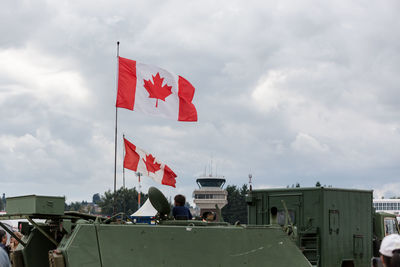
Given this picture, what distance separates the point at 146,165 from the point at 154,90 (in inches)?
113

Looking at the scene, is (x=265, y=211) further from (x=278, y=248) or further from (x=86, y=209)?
(x=86, y=209)

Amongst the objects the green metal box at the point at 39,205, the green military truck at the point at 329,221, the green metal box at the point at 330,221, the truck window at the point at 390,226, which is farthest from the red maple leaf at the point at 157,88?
the green metal box at the point at 39,205

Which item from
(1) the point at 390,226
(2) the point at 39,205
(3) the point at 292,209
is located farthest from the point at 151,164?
(2) the point at 39,205

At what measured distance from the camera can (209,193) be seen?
140m

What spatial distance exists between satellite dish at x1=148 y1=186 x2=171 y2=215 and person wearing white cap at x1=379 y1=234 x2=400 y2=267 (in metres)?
4.89

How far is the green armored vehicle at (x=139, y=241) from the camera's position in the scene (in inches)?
278

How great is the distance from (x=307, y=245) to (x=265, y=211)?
6.36ft

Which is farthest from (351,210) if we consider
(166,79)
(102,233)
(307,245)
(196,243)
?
(102,233)

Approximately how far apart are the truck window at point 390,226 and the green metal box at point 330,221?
102cm

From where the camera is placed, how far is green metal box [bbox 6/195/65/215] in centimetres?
707

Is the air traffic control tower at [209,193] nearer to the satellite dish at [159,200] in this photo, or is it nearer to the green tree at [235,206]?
the green tree at [235,206]

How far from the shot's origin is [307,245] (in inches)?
599

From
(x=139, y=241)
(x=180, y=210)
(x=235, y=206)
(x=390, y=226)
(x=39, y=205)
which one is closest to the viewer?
(x=39, y=205)

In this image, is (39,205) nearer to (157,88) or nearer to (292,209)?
(292,209)
